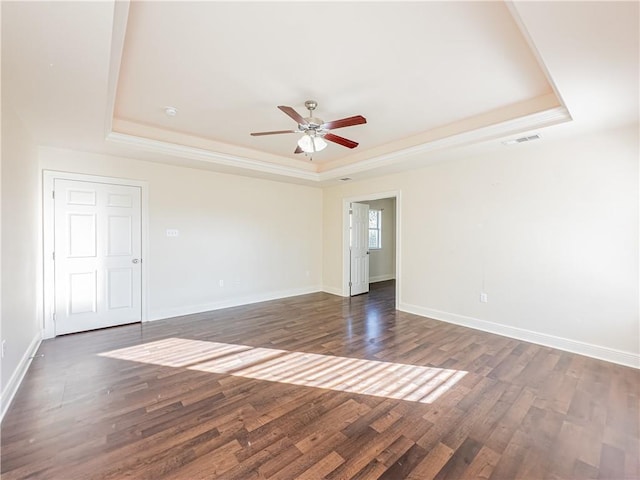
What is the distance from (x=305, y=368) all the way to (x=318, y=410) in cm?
71

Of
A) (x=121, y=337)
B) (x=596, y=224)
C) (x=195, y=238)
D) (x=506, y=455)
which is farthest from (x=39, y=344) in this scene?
(x=596, y=224)

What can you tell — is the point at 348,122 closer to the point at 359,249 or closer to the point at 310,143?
the point at 310,143

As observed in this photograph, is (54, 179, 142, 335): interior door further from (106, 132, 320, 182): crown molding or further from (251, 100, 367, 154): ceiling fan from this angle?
(251, 100, 367, 154): ceiling fan

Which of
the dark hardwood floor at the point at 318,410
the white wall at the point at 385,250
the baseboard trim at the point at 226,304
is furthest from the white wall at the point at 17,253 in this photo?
the white wall at the point at 385,250

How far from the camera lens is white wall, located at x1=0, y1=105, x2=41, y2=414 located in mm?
2361

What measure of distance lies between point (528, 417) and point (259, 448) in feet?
6.45

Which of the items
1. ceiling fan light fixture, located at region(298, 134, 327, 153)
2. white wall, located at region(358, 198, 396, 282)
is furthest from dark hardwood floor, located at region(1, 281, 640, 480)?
white wall, located at region(358, 198, 396, 282)

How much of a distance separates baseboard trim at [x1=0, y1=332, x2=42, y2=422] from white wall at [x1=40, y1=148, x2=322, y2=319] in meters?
1.41

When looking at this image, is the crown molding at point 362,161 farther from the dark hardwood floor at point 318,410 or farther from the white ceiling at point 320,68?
the dark hardwood floor at point 318,410

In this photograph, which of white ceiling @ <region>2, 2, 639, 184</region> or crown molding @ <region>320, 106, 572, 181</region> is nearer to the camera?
white ceiling @ <region>2, 2, 639, 184</region>

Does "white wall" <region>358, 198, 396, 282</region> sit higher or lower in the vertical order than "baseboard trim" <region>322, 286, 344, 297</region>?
higher

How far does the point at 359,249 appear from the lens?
21.7ft

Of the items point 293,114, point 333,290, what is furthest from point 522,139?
point 333,290

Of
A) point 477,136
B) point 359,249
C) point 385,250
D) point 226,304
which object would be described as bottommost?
point 226,304
